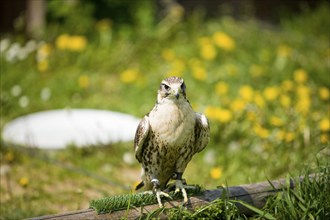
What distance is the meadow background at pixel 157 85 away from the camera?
16.6 feet

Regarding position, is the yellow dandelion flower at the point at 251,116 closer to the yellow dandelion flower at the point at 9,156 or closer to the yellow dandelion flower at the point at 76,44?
the yellow dandelion flower at the point at 9,156

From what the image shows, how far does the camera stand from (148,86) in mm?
6898

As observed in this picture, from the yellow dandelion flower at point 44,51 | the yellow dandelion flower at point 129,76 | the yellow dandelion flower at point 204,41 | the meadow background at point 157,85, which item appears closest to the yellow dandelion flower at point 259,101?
the meadow background at point 157,85

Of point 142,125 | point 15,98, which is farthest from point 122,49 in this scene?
point 142,125

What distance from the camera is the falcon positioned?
3268 millimetres

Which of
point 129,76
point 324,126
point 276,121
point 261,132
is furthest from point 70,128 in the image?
point 324,126

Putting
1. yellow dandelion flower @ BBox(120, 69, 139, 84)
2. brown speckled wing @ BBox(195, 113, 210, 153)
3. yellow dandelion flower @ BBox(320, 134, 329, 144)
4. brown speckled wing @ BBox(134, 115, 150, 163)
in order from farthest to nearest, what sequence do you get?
yellow dandelion flower @ BBox(120, 69, 139, 84)
yellow dandelion flower @ BBox(320, 134, 329, 144)
brown speckled wing @ BBox(195, 113, 210, 153)
brown speckled wing @ BBox(134, 115, 150, 163)

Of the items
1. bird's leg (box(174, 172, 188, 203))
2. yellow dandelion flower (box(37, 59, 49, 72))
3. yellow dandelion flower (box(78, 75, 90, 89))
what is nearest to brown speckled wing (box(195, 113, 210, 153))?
bird's leg (box(174, 172, 188, 203))

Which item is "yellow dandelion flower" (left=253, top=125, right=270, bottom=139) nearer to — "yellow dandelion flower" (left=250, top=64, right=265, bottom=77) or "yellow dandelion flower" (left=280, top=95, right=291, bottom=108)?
"yellow dandelion flower" (left=280, top=95, right=291, bottom=108)

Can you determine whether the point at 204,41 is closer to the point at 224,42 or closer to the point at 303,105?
Result: the point at 224,42

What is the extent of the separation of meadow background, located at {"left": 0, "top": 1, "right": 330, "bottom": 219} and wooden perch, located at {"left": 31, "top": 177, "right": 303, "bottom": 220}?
1.52 feet

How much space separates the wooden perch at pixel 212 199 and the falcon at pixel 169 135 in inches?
2.8

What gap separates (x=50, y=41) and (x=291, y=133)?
341cm

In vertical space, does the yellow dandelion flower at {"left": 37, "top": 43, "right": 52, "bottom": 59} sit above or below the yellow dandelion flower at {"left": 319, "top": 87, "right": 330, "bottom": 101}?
above
